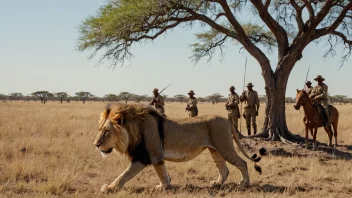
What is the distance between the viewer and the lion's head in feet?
22.5

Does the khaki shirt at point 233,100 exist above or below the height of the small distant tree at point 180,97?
below

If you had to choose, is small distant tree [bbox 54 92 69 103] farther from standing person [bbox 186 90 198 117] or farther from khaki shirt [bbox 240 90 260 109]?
khaki shirt [bbox 240 90 260 109]

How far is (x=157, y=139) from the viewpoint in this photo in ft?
24.0

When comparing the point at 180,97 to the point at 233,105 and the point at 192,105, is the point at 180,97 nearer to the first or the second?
the point at 192,105

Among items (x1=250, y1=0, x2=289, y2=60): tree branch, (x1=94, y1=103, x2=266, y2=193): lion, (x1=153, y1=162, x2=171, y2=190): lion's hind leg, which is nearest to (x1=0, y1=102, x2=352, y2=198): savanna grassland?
(x1=153, y1=162, x2=171, y2=190): lion's hind leg

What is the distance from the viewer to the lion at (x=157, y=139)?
698cm

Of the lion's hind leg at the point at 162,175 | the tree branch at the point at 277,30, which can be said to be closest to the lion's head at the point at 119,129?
the lion's hind leg at the point at 162,175

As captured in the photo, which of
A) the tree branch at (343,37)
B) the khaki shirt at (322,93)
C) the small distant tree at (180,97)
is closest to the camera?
the khaki shirt at (322,93)

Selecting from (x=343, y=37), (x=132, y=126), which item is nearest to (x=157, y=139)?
(x=132, y=126)

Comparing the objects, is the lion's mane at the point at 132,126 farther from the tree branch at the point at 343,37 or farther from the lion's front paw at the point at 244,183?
the tree branch at the point at 343,37

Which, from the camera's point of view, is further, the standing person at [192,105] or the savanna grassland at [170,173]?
the standing person at [192,105]

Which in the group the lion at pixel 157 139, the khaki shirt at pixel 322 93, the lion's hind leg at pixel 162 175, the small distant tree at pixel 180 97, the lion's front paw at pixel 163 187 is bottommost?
the lion's front paw at pixel 163 187

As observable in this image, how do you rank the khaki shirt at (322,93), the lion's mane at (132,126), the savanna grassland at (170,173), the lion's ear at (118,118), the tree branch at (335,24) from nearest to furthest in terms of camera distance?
1. the lion's ear at (118,118)
2. the lion's mane at (132,126)
3. the savanna grassland at (170,173)
4. the tree branch at (335,24)
5. the khaki shirt at (322,93)

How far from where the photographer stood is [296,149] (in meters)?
12.8
